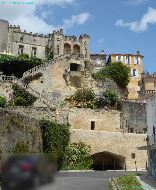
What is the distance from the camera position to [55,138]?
33.1 metres

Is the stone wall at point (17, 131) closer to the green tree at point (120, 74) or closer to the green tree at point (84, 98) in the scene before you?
the green tree at point (84, 98)

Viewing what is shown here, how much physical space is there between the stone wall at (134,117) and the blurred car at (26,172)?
45.7 m

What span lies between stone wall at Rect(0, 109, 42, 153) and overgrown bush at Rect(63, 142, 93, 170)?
685 centimetres

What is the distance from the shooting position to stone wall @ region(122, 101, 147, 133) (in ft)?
155

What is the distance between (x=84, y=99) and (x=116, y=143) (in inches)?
437

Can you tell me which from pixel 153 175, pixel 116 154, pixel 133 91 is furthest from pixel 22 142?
pixel 133 91

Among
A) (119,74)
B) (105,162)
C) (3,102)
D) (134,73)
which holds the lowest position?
(105,162)

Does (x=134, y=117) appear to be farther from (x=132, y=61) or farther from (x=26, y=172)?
(x=26, y=172)

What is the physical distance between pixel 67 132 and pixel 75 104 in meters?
13.0

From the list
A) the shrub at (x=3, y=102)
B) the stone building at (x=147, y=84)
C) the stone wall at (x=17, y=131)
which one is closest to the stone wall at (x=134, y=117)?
the shrub at (x=3, y=102)

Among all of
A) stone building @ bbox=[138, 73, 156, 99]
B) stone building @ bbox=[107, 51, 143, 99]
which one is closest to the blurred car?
stone building @ bbox=[138, 73, 156, 99]

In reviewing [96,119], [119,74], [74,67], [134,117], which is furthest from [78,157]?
[119,74]

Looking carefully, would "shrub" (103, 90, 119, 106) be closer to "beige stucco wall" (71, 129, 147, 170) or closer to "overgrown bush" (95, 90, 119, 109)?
"overgrown bush" (95, 90, 119, 109)

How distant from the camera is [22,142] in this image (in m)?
24.2
